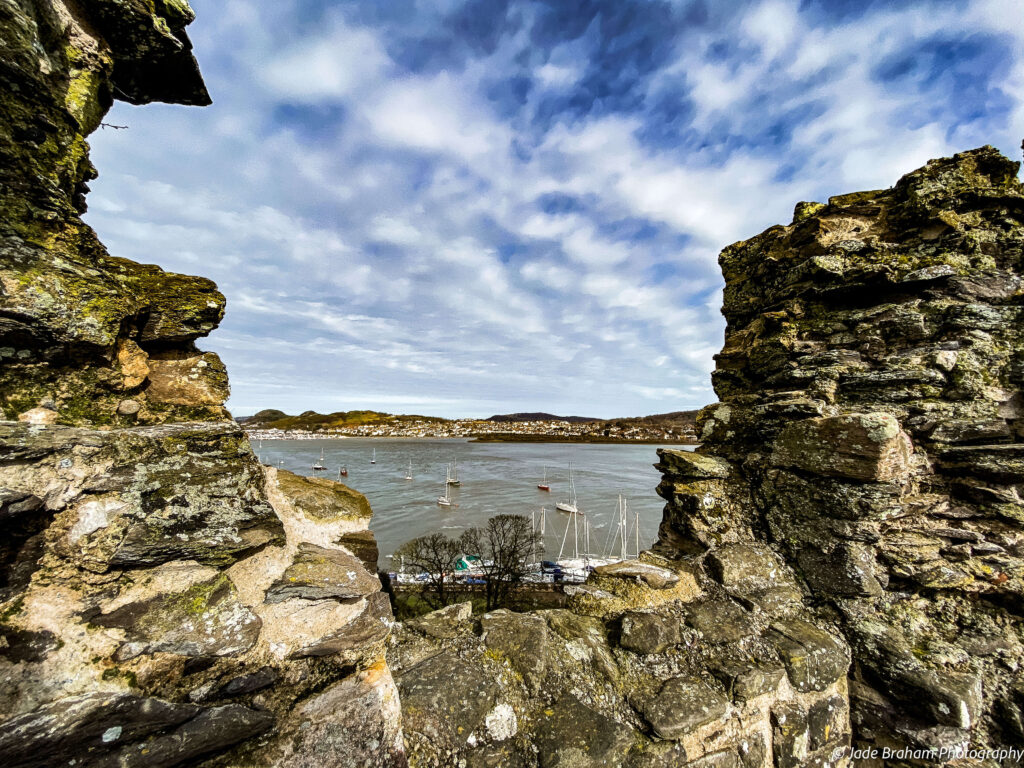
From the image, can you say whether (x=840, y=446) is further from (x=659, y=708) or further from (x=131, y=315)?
(x=131, y=315)

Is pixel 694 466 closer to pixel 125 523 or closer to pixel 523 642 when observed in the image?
pixel 523 642

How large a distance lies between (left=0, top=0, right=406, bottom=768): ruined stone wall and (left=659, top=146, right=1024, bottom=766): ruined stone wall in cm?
414

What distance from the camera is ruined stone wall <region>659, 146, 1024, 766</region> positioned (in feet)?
12.1

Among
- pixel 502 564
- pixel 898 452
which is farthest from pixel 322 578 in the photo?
pixel 502 564

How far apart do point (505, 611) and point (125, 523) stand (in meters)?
2.93

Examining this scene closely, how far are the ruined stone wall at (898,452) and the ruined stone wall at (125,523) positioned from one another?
13.6ft

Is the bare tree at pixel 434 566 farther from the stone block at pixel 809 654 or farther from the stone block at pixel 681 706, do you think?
the stone block at pixel 681 706

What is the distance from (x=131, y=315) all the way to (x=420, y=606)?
2272 cm

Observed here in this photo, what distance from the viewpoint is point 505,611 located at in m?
3.79

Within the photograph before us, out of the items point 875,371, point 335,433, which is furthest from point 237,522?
point 335,433

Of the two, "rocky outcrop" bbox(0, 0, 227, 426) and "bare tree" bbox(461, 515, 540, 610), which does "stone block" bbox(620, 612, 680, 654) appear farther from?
"bare tree" bbox(461, 515, 540, 610)

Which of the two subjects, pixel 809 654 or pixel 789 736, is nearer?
pixel 789 736

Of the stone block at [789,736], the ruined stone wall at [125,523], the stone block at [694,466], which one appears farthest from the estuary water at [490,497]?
the stone block at [789,736]

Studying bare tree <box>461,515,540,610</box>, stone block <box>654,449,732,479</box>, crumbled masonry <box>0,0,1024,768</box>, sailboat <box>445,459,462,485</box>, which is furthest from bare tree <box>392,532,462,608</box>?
sailboat <box>445,459,462,485</box>
